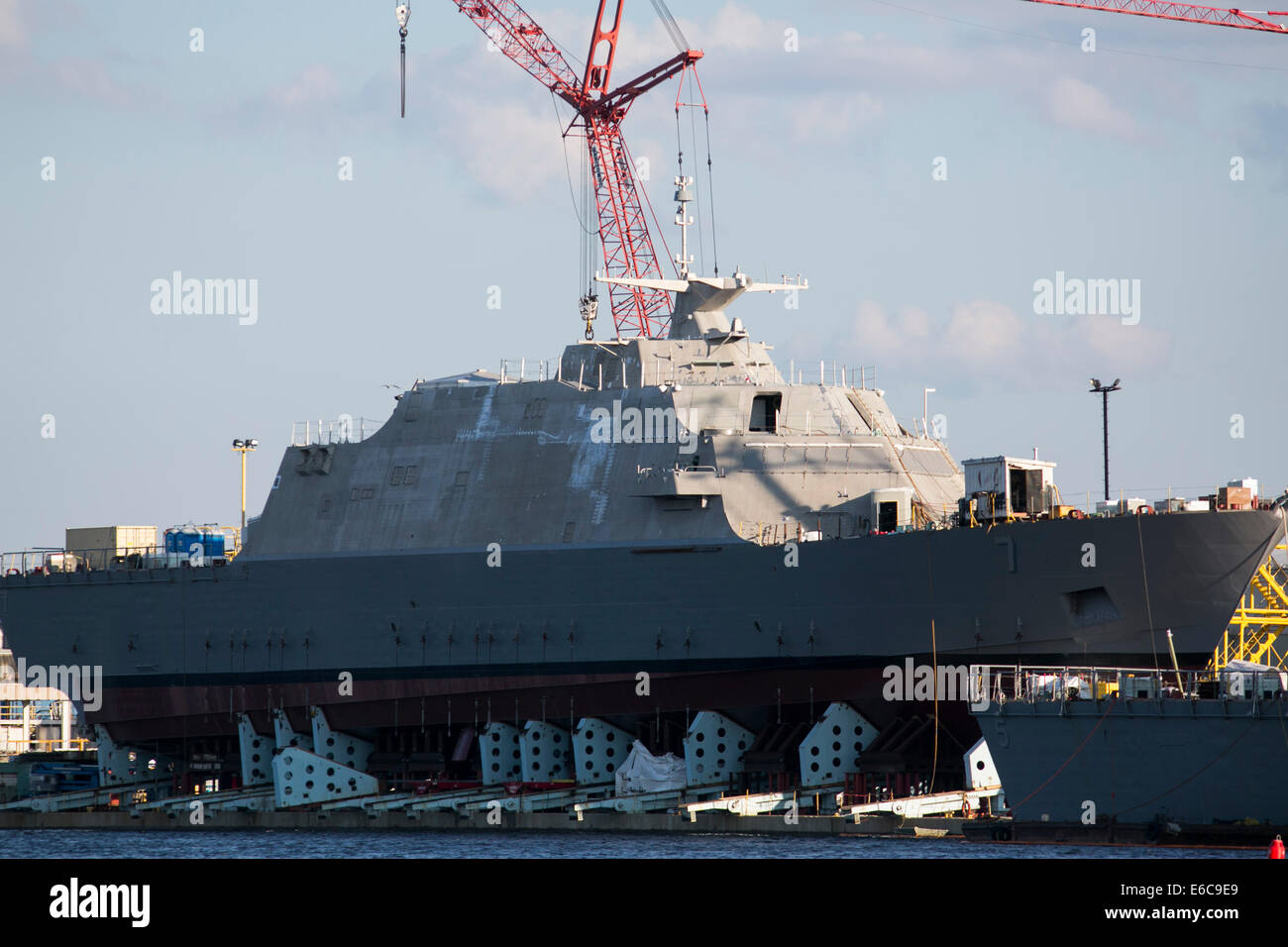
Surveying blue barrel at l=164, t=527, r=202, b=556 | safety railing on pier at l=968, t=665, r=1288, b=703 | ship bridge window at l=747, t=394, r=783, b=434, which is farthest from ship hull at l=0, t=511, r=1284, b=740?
ship bridge window at l=747, t=394, r=783, b=434

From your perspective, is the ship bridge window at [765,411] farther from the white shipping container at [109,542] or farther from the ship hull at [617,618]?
the white shipping container at [109,542]

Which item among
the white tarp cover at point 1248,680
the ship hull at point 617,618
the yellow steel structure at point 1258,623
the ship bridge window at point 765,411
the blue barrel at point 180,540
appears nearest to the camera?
the white tarp cover at point 1248,680

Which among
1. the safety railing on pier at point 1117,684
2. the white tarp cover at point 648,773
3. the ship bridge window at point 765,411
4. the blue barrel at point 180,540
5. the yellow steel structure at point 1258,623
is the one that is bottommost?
the white tarp cover at point 648,773

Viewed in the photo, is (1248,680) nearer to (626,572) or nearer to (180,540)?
(626,572)

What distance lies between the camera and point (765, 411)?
47.7 metres

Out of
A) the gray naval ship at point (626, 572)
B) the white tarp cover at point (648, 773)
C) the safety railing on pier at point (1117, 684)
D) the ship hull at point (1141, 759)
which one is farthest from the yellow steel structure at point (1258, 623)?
the white tarp cover at point (648, 773)

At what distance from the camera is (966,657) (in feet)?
139

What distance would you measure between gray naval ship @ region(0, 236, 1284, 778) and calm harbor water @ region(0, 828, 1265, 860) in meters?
4.83

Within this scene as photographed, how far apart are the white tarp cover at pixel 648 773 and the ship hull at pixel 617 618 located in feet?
4.05

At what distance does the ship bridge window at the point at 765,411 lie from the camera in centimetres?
4750

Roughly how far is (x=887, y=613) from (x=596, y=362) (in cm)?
1111

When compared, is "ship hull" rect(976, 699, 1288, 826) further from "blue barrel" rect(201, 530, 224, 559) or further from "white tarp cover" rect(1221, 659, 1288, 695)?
"blue barrel" rect(201, 530, 224, 559)

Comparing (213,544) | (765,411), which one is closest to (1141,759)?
(765,411)

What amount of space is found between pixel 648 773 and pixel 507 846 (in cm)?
624
